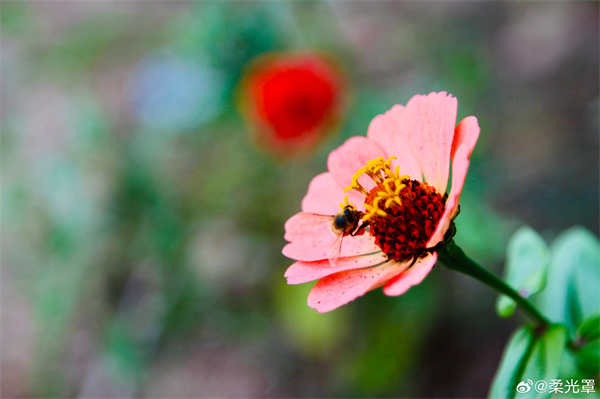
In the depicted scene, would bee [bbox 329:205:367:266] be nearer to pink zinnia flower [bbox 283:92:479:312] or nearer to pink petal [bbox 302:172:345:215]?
pink zinnia flower [bbox 283:92:479:312]

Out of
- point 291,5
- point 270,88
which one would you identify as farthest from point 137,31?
point 270,88

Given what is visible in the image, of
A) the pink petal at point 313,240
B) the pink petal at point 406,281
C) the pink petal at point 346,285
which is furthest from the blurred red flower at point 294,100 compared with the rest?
the pink petal at point 406,281

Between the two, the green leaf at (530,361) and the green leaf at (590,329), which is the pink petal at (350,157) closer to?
the green leaf at (530,361)

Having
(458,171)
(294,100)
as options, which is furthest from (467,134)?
(294,100)

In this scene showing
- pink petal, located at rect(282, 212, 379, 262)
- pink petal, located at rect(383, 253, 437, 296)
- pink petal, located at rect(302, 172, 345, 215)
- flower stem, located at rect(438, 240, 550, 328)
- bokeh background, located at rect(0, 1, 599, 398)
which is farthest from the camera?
bokeh background, located at rect(0, 1, 599, 398)

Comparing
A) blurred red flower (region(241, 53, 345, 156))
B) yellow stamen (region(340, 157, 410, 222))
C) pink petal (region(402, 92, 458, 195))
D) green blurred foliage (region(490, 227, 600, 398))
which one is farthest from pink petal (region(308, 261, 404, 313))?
blurred red flower (region(241, 53, 345, 156))

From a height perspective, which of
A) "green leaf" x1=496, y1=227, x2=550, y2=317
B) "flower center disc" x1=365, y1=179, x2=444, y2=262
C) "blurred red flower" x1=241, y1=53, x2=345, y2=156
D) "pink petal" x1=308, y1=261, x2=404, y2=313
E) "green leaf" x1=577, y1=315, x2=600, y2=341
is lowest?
"green leaf" x1=577, y1=315, x2=600, y2=341

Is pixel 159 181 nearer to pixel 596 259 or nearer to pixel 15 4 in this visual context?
pixel 15 4
